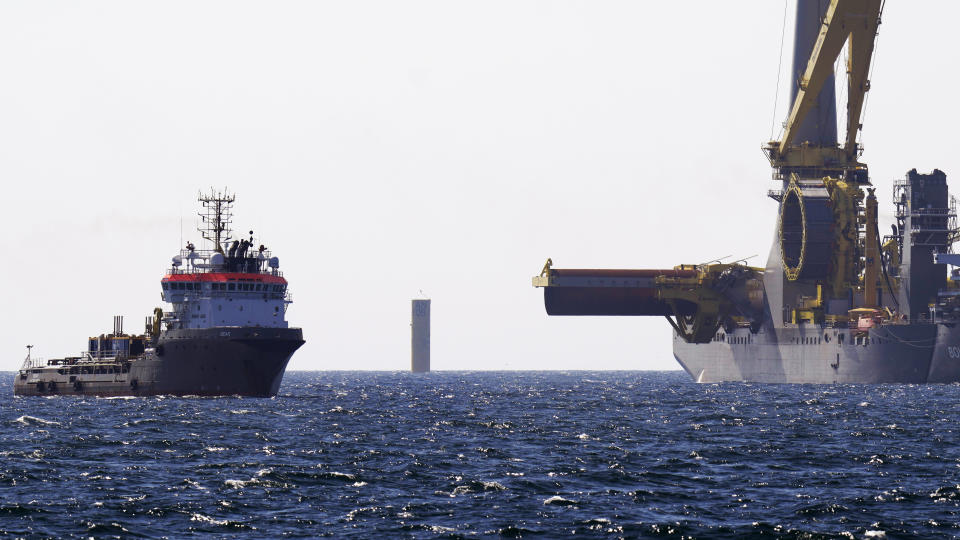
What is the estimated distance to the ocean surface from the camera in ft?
111

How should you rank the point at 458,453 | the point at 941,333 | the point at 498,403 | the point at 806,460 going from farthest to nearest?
the point at 941,333, the point at 498,403, the point at 458,453, the point at 806,460

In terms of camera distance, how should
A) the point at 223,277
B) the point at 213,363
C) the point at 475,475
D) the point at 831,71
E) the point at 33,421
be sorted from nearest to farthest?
the point at 475,475
the point at 33,421
the point at 213,363
the point at 223,277
the point at 831,71

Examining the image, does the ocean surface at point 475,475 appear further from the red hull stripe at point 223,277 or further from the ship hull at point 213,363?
the red hull stripe at point 223,277

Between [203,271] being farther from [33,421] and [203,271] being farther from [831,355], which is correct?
[831,355]

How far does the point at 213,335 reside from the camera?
85.9 meters

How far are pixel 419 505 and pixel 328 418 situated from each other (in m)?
39.1

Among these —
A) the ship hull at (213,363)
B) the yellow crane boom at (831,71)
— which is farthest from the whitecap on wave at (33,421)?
the yellow crane boom at (831,71)

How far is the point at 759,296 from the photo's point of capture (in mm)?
156500

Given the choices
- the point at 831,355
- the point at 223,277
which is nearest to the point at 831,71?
the point at 831,355

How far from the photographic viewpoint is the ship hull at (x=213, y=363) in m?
86.3

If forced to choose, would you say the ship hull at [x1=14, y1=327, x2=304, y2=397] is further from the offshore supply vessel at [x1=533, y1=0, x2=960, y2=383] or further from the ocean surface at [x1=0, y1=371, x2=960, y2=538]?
the offshore supply vessel at [x1=533, y1=0, x2=960, y2=383]

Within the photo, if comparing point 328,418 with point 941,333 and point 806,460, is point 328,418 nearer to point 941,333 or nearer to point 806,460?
point 806,460

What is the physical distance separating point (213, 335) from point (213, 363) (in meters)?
2.03

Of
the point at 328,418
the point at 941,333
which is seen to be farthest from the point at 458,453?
the point at 941,333
